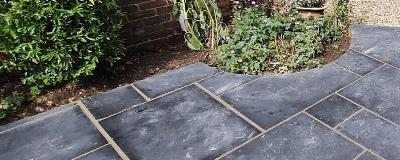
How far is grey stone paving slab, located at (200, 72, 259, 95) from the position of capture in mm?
2812

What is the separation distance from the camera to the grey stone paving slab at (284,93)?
247cm

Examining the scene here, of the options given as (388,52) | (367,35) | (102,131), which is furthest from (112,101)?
(367,35)

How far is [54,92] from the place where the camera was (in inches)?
114

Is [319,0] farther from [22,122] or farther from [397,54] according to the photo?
[22,122]

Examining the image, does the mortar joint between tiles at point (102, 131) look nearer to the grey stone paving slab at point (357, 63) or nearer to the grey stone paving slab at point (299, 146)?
the grey stone paving slab at point (299, 146)

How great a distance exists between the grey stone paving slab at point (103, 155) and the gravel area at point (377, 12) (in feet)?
10.2

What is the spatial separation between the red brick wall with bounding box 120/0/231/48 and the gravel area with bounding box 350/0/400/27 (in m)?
2.13

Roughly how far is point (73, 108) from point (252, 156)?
4.73 ft

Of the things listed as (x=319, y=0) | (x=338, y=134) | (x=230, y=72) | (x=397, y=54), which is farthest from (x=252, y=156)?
(x=319, y=0)

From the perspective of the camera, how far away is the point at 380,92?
2.62 meters

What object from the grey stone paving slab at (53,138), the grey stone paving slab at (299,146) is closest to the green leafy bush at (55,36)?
the grey stone paving slab at (53,138)

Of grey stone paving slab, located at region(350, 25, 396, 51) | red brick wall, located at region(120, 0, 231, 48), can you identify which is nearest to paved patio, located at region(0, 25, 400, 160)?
grey stone paving slab, located at region(350, 25, 396, 51)

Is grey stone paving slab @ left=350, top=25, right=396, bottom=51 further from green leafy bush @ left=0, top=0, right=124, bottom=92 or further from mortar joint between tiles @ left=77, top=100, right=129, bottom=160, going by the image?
mortar joint between tiles @ left=77, top=100, right=129, bottom=160

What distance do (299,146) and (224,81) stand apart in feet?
3.16
